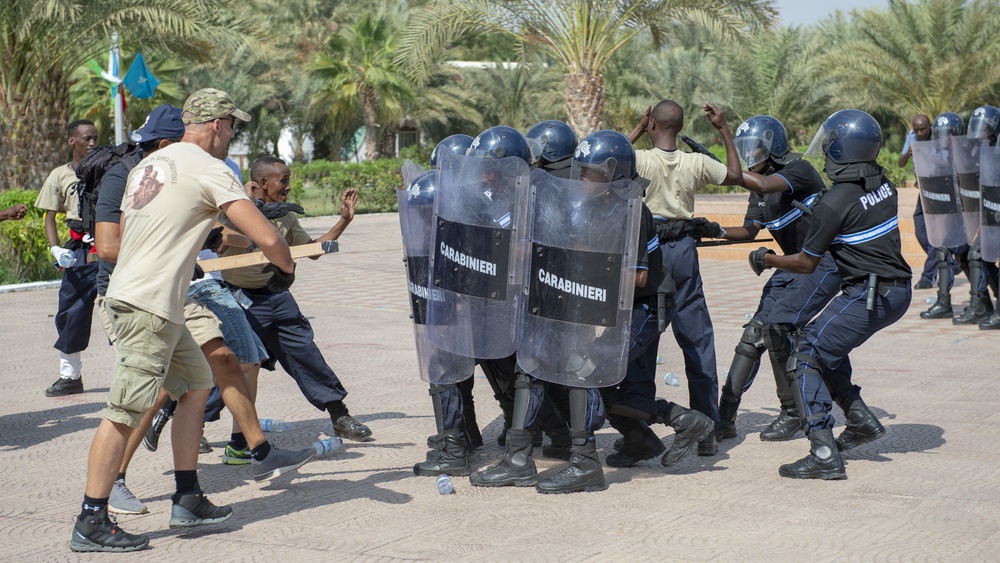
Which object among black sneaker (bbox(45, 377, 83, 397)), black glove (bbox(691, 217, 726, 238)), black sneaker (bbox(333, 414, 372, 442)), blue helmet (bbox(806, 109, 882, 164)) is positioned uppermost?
blue helmet (bbox(806, 109, 882, 164))

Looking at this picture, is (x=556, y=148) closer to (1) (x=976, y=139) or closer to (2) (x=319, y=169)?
(1) (x=976, y=139)

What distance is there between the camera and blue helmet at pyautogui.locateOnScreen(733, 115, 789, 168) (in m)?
6.42

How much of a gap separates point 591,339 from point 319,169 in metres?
27.7

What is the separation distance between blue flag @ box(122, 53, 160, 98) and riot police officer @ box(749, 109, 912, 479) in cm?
1814

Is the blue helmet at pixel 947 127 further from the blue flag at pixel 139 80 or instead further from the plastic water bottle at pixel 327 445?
the blue flag at pixel 139 80

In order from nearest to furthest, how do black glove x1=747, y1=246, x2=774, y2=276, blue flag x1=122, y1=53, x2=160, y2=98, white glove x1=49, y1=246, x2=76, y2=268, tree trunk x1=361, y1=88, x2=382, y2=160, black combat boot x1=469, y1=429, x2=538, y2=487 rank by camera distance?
black combat boot x1=469, y1=429, x2=538, y2=487 < black glove x1=747, y1=246, x2=774, y2=276 < white glove x1=49, y1=246, x2=76, y2=268 < blue flag x1=122, y1=53, x2=160, y2=98 < tree trunk x1=361, y1=88, x2=382, y2=160

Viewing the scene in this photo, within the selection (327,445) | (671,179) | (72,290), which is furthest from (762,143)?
(72,290)

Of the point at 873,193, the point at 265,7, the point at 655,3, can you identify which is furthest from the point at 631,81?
the point at 873,193

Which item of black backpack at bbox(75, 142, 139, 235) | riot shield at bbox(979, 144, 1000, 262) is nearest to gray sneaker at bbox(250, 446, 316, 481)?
black backpack at bbox(75, 142, 139, 235)

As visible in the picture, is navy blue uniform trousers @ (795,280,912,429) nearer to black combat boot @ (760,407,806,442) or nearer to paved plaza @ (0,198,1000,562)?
paved plaza @ (0,198,1000,562)

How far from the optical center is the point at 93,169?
6.12 metres

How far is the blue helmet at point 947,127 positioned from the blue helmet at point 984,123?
0.10m

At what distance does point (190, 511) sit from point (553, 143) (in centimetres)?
237

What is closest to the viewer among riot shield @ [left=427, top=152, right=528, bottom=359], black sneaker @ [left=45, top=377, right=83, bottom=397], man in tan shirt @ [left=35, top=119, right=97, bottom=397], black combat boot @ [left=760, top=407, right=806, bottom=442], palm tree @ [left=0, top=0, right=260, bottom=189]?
riot shield @ [left=427, top=152, right=528, bottom=359]
